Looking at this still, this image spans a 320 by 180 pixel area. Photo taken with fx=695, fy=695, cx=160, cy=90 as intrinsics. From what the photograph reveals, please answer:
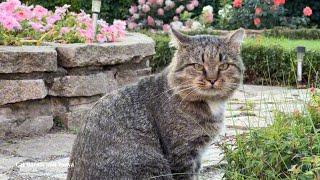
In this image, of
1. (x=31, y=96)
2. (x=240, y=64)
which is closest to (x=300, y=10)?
(x=31, y=96)

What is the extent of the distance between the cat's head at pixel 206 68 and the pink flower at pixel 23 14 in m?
2.98

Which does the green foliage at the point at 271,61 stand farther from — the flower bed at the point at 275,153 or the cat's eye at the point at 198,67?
the flower bed at the point at 275,153

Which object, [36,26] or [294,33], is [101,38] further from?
[294,33]

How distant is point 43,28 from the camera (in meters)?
→ 6.74

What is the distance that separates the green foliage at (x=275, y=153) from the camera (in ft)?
10.6

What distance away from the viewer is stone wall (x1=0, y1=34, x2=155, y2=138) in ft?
18.2

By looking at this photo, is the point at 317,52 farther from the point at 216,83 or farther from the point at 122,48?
the point at 216,83

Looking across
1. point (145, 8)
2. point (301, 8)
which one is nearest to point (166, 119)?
point (145, 8)

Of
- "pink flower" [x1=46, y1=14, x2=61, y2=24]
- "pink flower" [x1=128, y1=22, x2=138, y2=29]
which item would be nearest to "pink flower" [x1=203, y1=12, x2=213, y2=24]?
"pink flower" [x1=128, y1=22, x2=138, y2=29]

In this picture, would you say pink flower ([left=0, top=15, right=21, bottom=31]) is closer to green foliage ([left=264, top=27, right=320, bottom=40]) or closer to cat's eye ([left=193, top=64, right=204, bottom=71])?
cat's eye ([left=193, top=64, right=204, bottom=71])

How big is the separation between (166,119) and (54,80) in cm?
224

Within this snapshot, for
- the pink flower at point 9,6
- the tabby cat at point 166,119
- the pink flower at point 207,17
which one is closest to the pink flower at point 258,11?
the pink flower at point 207,17

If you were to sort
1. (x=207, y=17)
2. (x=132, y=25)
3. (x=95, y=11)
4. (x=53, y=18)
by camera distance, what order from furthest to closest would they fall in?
(x=132, y=25), (x=207, y=17), (x=53, y=18), (x=95, y=11)

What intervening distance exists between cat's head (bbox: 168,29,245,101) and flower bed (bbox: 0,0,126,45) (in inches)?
98.2
